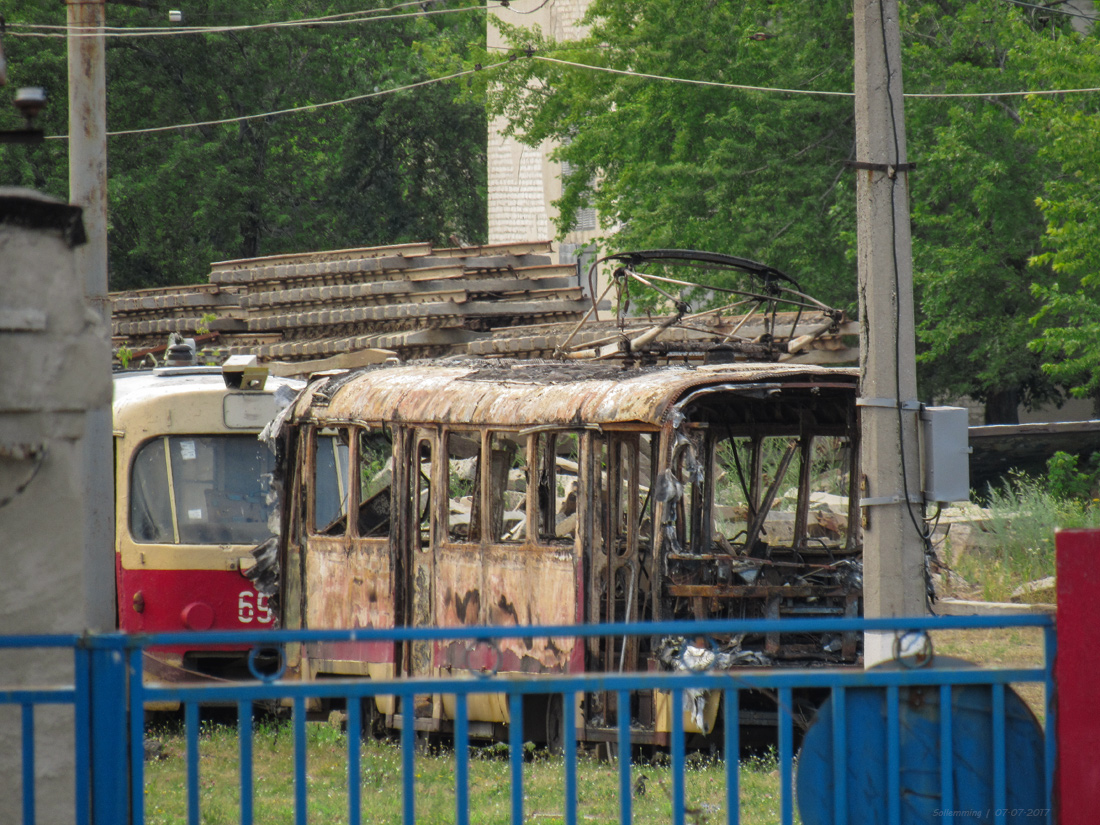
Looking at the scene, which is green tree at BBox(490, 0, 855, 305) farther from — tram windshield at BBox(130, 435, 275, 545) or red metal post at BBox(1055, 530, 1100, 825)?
red metal post at BBox(1055, 530, 1100, 825)

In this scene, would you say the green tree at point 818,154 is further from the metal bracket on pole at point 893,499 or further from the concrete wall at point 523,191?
the metal bracket on pole at point 893,499

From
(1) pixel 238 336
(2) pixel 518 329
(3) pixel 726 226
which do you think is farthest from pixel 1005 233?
(1) pixel 238 336

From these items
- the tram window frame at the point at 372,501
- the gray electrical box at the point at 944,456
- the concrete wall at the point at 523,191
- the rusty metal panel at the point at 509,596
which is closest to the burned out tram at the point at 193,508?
the tram window frame at the point at 372,501

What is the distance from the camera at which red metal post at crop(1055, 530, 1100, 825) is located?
13.7 ft

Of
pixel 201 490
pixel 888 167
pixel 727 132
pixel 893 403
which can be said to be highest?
pixel 727 132

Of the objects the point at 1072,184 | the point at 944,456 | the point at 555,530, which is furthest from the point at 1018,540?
the point at 944,456

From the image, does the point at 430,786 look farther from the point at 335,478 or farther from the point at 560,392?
the point at 335,478

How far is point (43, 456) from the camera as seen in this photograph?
13.1 ft

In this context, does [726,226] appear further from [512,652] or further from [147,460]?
[512,652]

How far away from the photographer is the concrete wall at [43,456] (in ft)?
13.0

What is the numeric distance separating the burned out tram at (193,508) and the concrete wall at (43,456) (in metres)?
6.98

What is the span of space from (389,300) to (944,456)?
13.3 metres

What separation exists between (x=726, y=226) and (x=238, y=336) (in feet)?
29.0

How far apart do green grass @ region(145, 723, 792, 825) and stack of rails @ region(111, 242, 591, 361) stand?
31.7 ft
